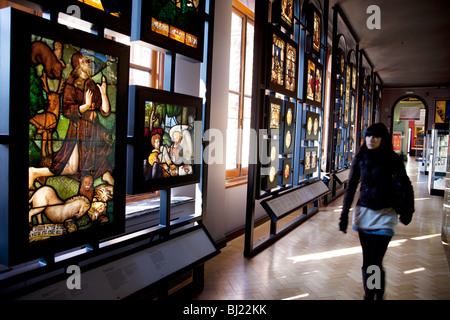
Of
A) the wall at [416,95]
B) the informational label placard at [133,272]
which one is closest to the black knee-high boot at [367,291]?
the informational label placard at [133,272]

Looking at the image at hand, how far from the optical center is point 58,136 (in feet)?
6.25

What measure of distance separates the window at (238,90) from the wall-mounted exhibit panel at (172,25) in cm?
245

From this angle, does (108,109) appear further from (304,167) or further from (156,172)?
Result: (304,167)

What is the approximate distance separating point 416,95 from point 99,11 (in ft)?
65.2

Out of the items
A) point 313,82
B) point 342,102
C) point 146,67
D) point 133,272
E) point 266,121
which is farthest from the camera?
point 342,102

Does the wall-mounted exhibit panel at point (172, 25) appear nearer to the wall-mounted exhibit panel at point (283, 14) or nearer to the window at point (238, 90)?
the wall-mounted exhibit panel at point (283, 14)

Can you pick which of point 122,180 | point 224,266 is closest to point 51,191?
point 122,180

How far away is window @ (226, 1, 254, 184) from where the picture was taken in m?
5.54

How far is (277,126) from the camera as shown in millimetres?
4762

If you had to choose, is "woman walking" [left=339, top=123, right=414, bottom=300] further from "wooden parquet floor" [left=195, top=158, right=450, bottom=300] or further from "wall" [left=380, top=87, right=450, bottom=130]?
"wall" [left=380, top=87, right=450, bottom=130]

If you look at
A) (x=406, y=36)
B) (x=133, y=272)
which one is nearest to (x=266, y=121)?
(x=133, y=272)

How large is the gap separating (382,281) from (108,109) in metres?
2.70

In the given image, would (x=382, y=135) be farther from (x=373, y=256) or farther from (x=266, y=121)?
(x=266, y=121)
